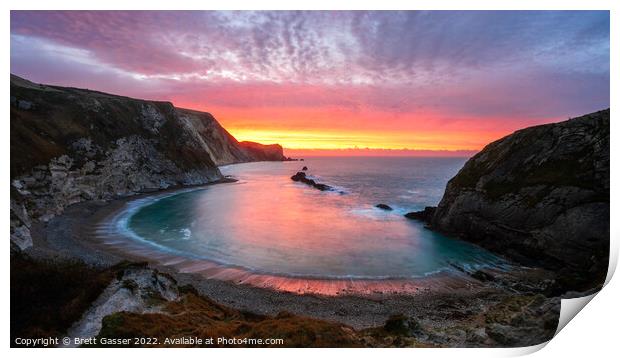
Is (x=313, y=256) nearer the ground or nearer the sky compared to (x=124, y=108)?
nearer the ground

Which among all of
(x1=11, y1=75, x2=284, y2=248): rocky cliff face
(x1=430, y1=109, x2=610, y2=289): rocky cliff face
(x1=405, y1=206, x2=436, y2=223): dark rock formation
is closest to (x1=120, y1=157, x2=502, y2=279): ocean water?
(x1=405, y1=206, x2=436, y2=223): dark rock formation

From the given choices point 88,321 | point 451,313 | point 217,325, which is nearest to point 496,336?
point 451,313

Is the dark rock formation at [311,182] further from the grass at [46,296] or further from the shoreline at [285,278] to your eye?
the grass at [46,296]

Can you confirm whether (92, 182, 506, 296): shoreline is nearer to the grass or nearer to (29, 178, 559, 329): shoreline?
(29, 178, 559, 329): shoreline

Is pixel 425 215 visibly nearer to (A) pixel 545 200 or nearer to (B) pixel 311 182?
(A) pixel 545 200

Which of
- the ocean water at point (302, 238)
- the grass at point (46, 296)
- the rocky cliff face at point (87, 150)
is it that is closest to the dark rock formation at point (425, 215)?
the ocean water at point (302, 238)
